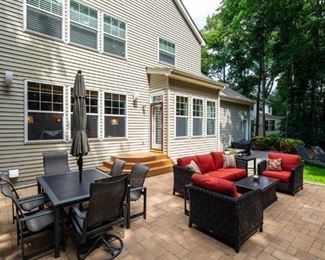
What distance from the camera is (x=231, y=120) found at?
51.8ft

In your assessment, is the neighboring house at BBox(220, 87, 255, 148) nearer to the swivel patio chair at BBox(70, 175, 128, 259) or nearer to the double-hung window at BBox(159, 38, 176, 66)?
the double-hung window at BBox(159, 38, 176, 66)

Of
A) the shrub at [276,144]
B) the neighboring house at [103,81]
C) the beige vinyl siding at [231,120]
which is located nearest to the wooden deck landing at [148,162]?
the neighboring house at [103,81]

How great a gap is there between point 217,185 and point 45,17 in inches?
284

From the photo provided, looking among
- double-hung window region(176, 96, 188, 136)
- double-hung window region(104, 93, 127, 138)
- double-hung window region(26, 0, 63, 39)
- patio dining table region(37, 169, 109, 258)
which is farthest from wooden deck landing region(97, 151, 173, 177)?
double-hung window region(26, 0, 63, 39)

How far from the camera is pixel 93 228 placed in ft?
9.80

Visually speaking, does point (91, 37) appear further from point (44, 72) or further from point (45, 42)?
point (44, 72)

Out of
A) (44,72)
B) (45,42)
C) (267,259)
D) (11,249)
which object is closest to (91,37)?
(45,42)

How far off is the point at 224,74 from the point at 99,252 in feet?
86.6

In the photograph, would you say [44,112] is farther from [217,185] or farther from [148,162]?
[217,185]

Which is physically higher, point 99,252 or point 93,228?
point 93,228

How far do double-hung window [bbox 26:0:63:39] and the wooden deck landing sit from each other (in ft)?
15.2

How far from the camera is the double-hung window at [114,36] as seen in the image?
328 inches

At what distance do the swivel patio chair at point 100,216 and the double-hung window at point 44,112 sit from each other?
423 centimetres

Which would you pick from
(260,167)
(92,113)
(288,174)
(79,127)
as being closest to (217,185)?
(79,127)
